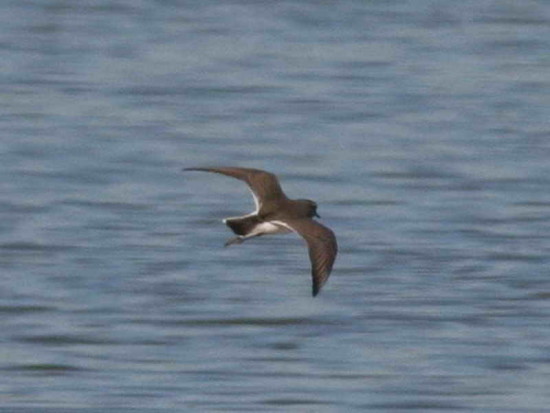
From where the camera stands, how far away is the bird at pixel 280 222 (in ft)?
29.0

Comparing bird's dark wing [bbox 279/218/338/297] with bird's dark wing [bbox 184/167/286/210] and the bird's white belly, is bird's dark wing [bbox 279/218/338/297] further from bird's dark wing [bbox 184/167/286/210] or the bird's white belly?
bird's dark wing [bbox 184/167/286/210]

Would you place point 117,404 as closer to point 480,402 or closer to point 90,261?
point 480,402

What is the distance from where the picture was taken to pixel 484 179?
14.4 m

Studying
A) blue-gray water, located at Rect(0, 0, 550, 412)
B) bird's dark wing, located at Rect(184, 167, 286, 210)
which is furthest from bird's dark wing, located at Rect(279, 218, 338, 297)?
blue-gray water, located at Rect(0, 0, 550, 412)

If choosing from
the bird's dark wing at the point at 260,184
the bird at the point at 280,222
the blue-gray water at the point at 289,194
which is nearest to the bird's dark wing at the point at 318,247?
the bird at the point at 280,222

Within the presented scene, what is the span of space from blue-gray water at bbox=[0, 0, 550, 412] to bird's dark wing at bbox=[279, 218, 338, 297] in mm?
762

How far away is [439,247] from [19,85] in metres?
6.11

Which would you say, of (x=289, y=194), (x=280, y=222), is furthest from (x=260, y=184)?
(x=289, y=194)

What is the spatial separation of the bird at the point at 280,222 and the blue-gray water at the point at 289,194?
0.75 meters

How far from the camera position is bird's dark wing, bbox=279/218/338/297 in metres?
8.71

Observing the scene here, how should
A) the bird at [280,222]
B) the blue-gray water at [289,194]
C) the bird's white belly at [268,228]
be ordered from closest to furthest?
the bird at [280,222] < the bird's white belly at [268,228] < the blue-gray water at [289,194]

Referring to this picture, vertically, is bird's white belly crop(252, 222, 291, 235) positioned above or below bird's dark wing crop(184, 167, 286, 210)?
below

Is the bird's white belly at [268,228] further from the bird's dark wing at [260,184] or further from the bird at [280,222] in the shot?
the bird's dark wing at [260,184]

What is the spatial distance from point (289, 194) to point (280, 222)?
4526 millimetres
